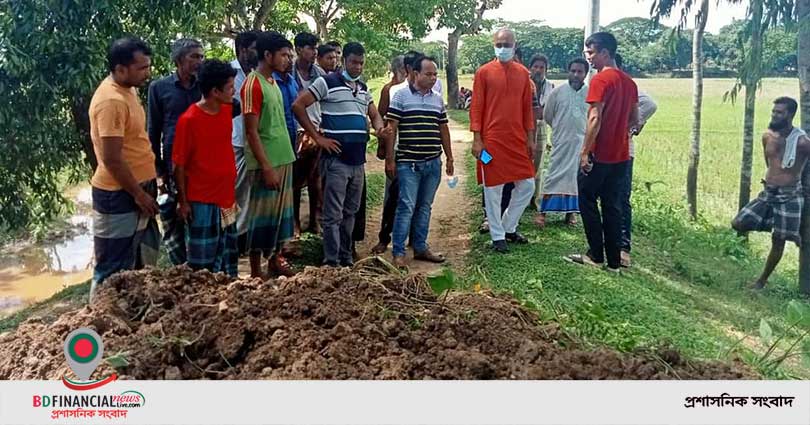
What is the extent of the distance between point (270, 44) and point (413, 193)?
4.57ft

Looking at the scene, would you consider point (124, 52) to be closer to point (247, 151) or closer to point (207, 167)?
point (207, 167)

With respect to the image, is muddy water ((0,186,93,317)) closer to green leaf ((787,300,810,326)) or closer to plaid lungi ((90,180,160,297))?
plaid lungi ((90,180,160,297))

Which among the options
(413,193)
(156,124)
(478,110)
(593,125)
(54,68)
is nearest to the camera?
(156,124)

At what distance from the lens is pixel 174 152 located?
3.30m

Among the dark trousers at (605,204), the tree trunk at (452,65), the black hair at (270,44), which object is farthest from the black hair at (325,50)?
the tree trunk at (452,65)

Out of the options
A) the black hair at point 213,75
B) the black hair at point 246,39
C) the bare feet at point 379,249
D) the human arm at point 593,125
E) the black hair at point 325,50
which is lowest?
the bare feet at point 379,249

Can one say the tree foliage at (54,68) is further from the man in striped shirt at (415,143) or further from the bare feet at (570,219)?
the bare feet at (570,219)

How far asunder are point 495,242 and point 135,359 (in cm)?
294

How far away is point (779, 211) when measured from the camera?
4102 millimetres

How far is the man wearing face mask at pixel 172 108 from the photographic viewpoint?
3.63m

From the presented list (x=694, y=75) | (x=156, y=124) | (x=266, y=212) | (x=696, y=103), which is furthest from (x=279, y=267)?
(x=696, y=103)
